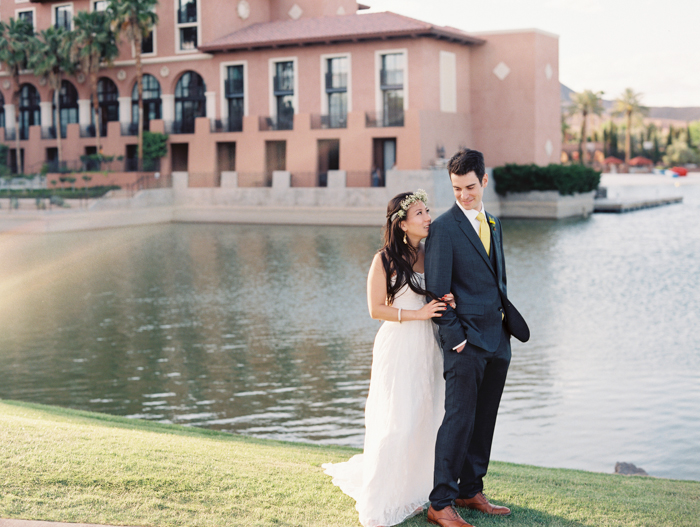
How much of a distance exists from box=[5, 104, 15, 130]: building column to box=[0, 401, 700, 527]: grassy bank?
5722cm

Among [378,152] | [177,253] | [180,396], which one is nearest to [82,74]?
[378,152]

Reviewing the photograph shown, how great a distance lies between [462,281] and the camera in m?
5.08

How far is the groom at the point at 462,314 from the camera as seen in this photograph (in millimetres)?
4996

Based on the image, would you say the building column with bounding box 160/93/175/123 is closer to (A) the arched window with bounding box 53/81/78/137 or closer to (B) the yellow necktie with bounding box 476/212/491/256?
(A) the arched window with bounding box 53/81/78/137

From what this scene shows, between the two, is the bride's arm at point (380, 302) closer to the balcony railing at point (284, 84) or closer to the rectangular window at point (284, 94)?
the rectangular window at point (284, 94)

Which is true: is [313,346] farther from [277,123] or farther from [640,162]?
[640,162]

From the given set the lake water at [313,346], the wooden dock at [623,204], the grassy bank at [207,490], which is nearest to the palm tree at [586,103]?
the wooden dock at [623,204]

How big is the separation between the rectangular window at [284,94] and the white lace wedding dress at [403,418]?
145 feet

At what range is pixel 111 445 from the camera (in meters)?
6.16

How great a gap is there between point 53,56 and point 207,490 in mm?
52442

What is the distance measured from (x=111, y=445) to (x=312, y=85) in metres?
43.3

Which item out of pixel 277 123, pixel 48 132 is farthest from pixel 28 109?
pixel 277 123

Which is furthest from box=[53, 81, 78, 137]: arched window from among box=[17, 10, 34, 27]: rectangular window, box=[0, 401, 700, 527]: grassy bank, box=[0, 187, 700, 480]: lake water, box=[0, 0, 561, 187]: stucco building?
box=[0, 401, 700, 527]: grassy bank

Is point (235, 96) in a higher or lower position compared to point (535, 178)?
higher
